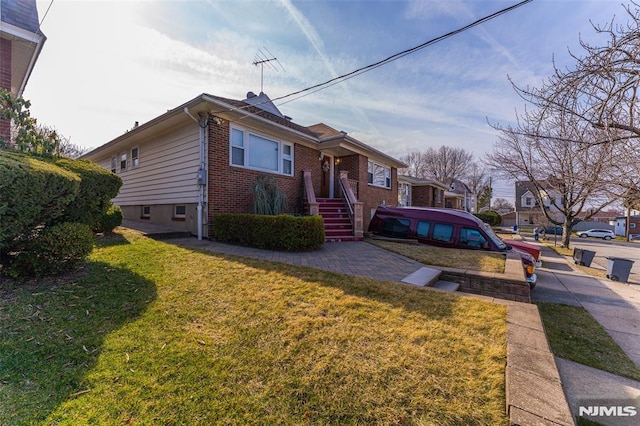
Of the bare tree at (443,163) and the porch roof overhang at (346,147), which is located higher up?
the bare tree at (443,163)

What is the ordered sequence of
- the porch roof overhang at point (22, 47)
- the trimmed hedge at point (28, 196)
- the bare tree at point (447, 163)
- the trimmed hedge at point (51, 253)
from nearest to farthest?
the trimmed hedge at point (28, 196), the trimmed hedge at point (51, 253), the porch roof overhang at point (22, 47), the bare tree at point (447, 163)

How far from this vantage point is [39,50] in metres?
7.39

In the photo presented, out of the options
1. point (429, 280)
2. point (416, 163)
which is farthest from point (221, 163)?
point (416, 163)

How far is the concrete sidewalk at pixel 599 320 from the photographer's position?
2.48m

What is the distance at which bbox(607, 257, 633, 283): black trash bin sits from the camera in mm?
8544

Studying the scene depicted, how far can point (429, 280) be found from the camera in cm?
465

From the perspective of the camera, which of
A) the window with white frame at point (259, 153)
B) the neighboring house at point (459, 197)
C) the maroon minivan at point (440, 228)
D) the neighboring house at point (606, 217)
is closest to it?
the maroon minivan at point (440, 228)

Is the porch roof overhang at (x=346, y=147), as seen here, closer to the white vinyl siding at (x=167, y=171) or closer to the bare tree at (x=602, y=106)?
the white vinyl siding at (x=167, y=171)

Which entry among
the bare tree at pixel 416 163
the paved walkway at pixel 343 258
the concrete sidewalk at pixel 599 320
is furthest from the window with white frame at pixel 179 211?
the bare tree at pixel 416 163

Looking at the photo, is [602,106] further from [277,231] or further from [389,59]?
[277,231]

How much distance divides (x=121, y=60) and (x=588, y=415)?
34.6 feet

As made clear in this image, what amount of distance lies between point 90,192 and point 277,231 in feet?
12.2

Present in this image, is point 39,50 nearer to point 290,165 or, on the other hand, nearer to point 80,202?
point 80,202

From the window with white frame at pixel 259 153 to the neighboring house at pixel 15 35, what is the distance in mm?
5130
